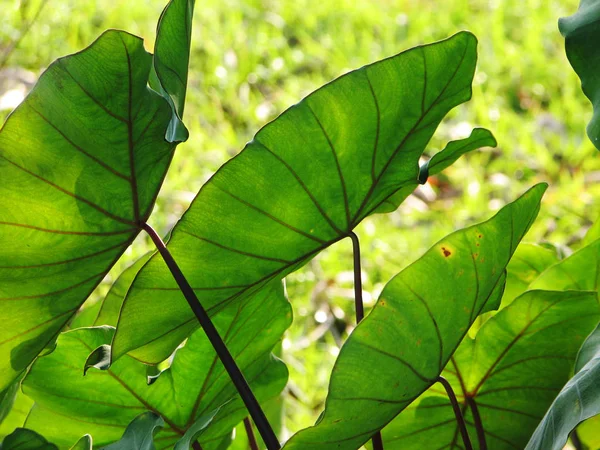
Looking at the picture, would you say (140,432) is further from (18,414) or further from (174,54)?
(18,414)

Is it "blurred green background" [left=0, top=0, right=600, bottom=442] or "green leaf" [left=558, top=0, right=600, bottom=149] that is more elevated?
"blurred green background" [left=0, top=0, right=600, bottom=442]

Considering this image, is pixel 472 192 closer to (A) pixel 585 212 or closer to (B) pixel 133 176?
(A) pixel 585 212

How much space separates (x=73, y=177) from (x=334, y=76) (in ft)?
8.71

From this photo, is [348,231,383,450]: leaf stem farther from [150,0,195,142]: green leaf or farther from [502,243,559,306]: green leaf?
[502,243,559,306]: green leaf

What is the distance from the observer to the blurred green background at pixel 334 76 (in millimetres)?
2406

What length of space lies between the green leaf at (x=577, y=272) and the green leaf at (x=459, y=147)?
0.55ft

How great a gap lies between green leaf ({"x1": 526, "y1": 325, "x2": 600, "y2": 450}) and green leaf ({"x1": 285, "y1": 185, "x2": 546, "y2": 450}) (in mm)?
80

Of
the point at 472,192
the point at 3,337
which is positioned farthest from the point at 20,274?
the point at 472,192

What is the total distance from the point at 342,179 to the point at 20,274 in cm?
27

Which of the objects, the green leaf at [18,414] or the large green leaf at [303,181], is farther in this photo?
the green leaf at [18,414]

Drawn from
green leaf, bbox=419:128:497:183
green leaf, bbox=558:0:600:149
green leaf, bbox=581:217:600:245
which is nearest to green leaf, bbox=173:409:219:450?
green leaf, bbox=419:128:497:183

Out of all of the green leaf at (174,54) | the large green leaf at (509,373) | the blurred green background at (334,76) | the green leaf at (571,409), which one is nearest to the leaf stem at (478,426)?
the large green leaf at (509,373)

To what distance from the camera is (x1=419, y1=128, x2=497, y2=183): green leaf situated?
0.66 meters

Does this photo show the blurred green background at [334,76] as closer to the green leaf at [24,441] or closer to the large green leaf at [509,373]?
the large green leaf at [509,373]
